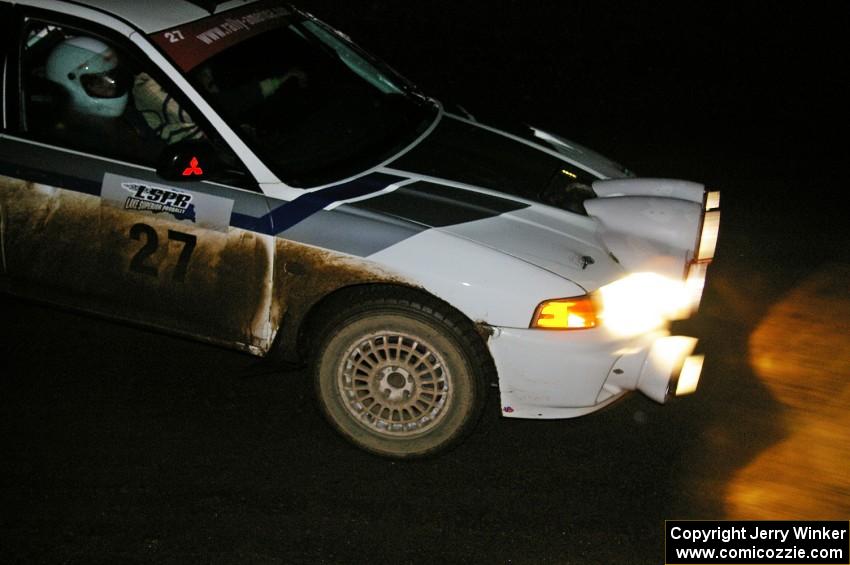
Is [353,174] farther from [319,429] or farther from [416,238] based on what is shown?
[319,429]

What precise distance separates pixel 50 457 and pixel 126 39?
188cm

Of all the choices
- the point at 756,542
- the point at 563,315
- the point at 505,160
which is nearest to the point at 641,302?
the point at 563,315

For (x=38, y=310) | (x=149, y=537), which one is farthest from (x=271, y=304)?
(x=38, y=310)

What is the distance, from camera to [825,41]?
10.4 m

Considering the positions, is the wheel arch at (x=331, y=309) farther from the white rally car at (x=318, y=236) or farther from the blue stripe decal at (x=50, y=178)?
the blue stripe decal at (x=50, y=178)

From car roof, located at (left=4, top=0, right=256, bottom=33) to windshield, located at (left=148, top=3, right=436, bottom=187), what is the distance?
59mm

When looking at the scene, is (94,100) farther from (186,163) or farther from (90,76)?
(186,163)

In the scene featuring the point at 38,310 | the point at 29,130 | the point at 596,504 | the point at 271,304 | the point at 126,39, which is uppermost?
the point at 126,39

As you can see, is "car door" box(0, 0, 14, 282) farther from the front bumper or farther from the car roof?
the front bumper

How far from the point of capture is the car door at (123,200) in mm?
4234

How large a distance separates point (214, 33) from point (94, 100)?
635 mm

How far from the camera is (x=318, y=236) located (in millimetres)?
4137

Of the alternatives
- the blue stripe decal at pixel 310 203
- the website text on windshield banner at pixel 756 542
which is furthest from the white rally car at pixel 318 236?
the website text on windshield banner at pixel 756 542

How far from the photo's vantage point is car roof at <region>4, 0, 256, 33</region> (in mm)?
4438
